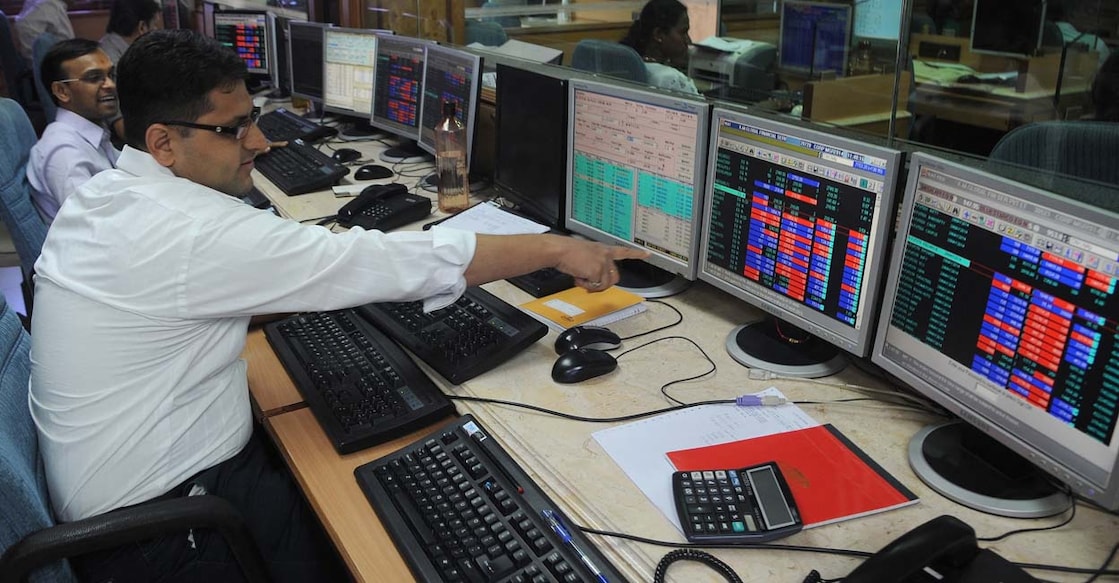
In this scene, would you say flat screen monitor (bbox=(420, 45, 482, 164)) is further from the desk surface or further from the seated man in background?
the seated man in background

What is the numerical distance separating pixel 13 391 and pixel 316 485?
553 millimetres

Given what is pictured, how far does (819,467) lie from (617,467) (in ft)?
0.96

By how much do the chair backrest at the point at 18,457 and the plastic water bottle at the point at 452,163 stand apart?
1.19 meters

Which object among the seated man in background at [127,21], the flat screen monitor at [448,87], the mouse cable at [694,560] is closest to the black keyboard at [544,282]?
the flat screen monitor at [448,87]

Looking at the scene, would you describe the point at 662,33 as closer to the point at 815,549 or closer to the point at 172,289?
the point at 172,289

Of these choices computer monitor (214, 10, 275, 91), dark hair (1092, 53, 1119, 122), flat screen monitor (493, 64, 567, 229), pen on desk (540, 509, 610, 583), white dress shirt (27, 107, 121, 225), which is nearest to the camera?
pen on desk (540, 509, 610, 583)

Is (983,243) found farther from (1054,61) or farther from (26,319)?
(1054,61)

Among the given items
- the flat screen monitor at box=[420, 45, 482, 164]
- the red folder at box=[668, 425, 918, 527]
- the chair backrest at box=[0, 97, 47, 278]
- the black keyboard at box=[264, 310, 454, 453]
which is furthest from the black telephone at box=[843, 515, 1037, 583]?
the chair backrest at box=[0, 97, 47, 278]

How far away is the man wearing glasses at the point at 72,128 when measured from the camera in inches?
100

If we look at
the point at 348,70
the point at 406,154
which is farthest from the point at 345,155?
the point at 348,70

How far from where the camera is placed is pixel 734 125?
1442mm

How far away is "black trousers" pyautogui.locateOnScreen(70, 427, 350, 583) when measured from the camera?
49.3 inches

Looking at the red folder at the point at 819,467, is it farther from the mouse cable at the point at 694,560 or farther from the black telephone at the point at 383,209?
the black telephone at the point at 383,209

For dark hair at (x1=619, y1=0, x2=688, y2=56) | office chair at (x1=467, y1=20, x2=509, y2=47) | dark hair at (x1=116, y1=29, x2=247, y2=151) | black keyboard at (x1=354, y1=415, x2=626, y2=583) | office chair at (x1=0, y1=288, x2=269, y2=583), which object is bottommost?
office chair at (x1=0, y1=288, x2=269, y2=583)
